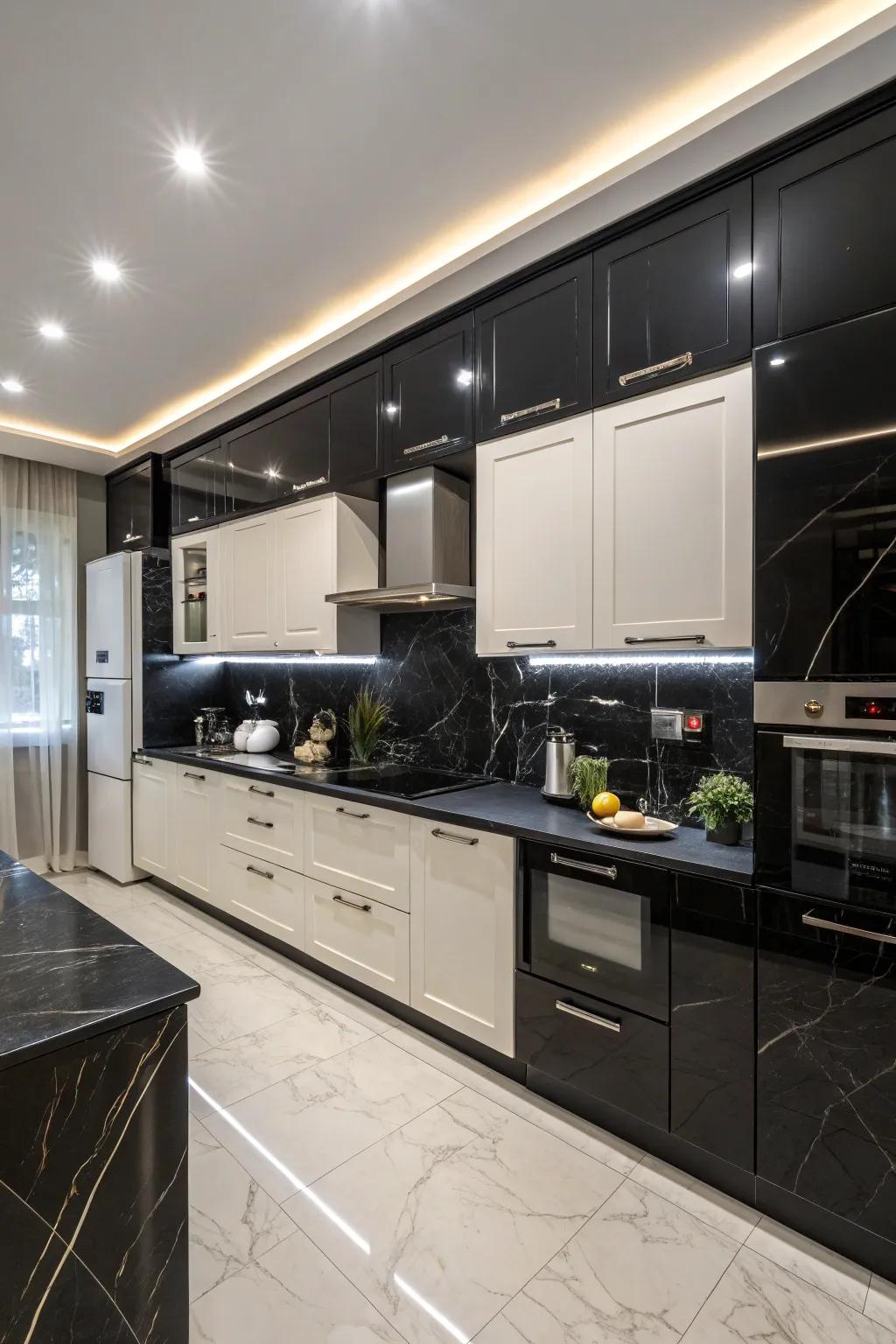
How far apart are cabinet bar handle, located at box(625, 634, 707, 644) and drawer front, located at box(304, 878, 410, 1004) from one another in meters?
1.35

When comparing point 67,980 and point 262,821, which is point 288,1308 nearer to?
point 67,980

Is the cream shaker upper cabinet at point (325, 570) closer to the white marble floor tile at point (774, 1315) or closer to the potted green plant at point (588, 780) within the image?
the potted green plant at point (588, 780)

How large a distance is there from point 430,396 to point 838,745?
200 cm

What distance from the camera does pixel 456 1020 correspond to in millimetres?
2369

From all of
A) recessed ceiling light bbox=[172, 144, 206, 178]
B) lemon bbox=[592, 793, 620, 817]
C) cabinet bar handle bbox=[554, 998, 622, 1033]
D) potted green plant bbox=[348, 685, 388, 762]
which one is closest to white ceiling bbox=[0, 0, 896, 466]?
recessed ceiling light bbox=[172, 144, 206, 178]

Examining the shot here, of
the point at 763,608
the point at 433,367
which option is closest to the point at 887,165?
the point at 763,608

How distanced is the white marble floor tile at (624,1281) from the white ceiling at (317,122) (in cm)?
294

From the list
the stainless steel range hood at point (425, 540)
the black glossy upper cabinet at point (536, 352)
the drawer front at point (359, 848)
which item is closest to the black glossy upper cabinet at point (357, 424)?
the stainless steel range hood at point (425, 540)

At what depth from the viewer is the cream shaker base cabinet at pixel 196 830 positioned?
3.62 meters

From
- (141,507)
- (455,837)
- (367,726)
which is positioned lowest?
(455,837)

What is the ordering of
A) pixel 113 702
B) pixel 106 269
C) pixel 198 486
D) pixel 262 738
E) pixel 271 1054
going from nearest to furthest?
pixel 271 1054 < pixel 106 269 < pixel 262 738 < pixel 198 486 < pixel 113 702

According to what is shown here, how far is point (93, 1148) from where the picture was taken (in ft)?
3.38

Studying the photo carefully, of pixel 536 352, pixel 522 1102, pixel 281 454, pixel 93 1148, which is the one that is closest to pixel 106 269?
pixel 281 454

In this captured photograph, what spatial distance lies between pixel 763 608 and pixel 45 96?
232 centimetres
